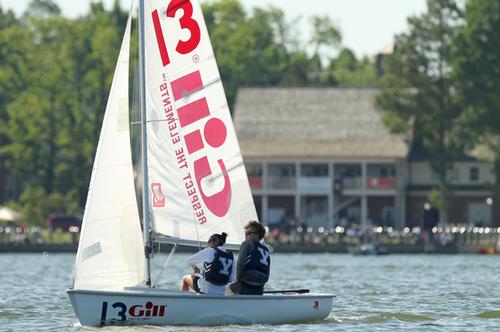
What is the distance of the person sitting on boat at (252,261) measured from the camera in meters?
25.4

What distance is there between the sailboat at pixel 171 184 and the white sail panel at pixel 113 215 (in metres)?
0.02

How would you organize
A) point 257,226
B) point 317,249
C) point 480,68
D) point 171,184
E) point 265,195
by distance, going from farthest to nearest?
point 265,195 < point 480,68 < point 317,249 < point 171,184 < point 257,226

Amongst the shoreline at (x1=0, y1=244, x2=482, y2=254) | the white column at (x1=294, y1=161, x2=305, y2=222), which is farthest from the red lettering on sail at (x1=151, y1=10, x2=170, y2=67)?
the white column at (x1=294, y1=161, x2=305, y2=222)

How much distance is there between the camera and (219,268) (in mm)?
25438

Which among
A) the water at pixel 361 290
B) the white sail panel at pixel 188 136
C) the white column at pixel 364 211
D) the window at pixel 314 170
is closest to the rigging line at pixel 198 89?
the white sail panel at pixel 188 136

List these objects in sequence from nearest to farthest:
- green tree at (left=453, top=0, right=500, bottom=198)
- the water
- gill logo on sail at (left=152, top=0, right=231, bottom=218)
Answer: gill logo on sail at (left=152, top=0, right=231, bottom=218)
the water
green tree at (left=453, top=0, right=500, bottom=198)

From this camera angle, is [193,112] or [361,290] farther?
[361,290]

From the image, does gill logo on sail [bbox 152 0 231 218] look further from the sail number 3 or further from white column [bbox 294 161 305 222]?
white column [bbox 294 161 305 222]

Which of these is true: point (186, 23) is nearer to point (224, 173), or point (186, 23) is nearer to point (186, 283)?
point (224, 173)

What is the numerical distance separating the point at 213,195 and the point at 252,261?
1.76 m

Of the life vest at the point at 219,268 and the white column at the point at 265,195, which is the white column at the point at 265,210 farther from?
the life vest at the point at 219,268

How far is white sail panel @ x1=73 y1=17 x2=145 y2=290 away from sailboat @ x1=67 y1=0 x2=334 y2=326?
2 cm

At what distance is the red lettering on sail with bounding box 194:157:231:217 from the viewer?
87.7ft

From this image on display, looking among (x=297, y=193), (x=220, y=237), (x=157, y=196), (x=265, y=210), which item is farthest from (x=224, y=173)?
(x=265, y=210)
